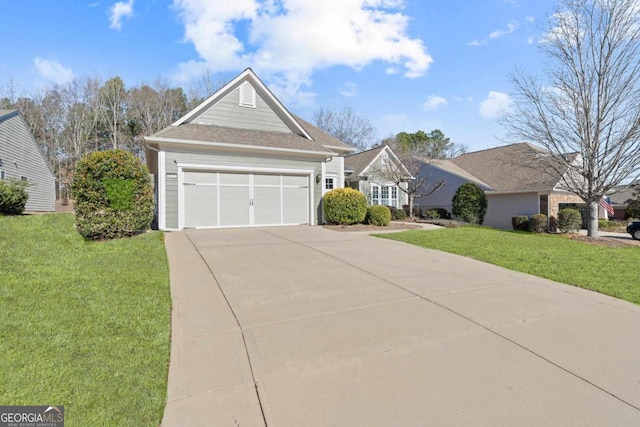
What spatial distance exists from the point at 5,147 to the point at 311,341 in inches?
857

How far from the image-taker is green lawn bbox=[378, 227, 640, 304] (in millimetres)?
5797

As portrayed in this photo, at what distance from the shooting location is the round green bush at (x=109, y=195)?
8.05 meters

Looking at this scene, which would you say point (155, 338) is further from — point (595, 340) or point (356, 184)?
point (356, 184)

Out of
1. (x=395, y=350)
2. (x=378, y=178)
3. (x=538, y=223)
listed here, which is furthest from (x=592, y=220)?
(x=395, y=350)

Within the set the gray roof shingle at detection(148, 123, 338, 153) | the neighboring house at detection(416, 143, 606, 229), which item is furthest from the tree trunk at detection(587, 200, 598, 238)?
the gray roof shingle at detection(148, 123, 338, 153)

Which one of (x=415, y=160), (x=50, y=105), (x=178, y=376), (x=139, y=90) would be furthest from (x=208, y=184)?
(x=50, y=105)

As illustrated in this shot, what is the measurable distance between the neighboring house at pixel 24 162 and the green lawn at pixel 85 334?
41.7 feet

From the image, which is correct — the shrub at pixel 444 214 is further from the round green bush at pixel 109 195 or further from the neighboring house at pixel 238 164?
the round green bush at pixel 109 195

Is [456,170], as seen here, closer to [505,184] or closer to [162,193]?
[505,184]

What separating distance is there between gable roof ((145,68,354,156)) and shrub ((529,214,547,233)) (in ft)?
44.1

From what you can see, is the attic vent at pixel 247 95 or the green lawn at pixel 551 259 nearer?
the green lawn at pixel 551 259

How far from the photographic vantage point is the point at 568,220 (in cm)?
1809

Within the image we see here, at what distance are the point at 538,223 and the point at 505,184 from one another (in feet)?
14.8

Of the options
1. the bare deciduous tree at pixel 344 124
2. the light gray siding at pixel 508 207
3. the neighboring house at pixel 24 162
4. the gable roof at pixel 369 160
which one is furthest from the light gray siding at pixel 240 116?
the bare deciduous tree at pixel 344 124
